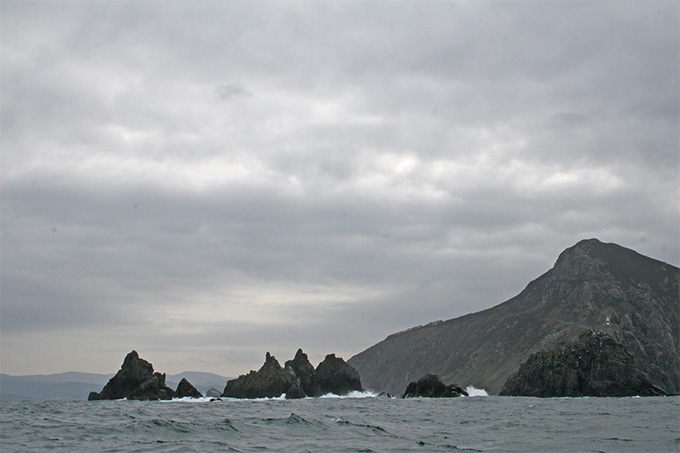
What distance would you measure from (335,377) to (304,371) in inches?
401

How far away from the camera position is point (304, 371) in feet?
599

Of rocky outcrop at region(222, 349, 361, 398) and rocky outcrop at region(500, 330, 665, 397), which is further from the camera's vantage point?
rocky outcrop at region(222, 349, 361, 398)

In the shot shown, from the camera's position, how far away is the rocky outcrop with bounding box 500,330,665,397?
16275 centimetres

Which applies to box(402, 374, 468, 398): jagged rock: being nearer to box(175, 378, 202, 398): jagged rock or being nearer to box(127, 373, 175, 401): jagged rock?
box(175, 378, 202, 398): jagged rock

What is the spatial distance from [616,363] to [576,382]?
13.2m

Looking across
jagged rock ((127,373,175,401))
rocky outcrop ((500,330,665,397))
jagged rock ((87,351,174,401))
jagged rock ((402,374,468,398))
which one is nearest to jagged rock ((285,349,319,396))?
jagged rock ((402,374,468,398))

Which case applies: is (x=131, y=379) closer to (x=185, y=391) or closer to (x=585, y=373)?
(x=185, y=391)

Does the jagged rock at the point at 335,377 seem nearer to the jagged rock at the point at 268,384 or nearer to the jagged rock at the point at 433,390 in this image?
the jagged rock at the point at 268,384

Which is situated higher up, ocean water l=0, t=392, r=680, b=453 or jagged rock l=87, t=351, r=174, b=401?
jagged rock l=87, t=351, r=174, b=401

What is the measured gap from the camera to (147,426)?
46406 mm

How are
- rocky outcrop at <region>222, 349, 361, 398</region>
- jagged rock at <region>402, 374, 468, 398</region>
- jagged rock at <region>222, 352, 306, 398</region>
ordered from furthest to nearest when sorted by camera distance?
1. rocky outcrop at <region>222, 349, 361, 398</region>
2. jagged rock at <region>402, 374, 468, 398</region>
3. jagged rock at <region>222, 352, 306, 398</region>

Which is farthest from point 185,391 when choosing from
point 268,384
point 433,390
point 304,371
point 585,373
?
point 585,373

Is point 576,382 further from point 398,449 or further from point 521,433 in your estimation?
point 398,449

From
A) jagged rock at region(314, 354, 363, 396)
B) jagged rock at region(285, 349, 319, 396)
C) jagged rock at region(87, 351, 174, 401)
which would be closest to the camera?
jagged rock at region(87, 351, 174, 401)
